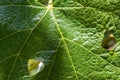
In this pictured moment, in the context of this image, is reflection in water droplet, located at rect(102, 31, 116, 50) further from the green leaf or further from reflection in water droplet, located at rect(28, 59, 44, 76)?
reflection in water droplet, located at rect(28, 59, 44, 76)

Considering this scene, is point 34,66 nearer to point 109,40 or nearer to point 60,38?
point 60,38

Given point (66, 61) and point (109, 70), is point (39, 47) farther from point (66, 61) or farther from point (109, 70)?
point (109, 70)

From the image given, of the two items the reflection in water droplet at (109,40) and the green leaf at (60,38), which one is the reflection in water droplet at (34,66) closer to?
the green leaf at (60,38)

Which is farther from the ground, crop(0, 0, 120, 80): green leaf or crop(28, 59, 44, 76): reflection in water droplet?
crop(0, 0, 120, 80): green leaf

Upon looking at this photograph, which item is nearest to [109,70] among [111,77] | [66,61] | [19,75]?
[111,77]

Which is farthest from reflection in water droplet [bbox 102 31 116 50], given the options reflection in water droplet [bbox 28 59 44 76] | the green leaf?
reflection in water droplet [bbox 28 59 44 76]

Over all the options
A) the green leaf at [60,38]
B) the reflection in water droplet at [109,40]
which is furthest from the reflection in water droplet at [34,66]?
the reflection in water droplet at [109,40]

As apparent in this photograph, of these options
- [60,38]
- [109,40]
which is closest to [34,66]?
[60,38]
